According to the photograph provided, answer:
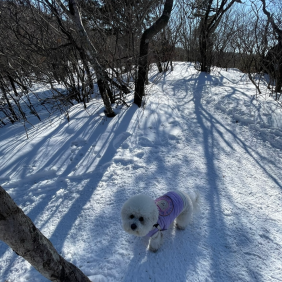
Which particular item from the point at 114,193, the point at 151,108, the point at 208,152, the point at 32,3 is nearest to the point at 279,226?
the point at 208,152

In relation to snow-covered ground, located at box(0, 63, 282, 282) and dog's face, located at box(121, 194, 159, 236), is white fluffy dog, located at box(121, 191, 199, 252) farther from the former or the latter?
snow-covered ground, located at box(0, 63, 282, 282)

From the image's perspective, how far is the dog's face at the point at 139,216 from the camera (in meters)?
1.47

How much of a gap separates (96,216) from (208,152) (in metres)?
2.19

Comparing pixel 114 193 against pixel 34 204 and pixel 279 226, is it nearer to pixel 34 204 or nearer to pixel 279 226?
pixel 34 204

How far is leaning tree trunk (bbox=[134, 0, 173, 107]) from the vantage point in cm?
422

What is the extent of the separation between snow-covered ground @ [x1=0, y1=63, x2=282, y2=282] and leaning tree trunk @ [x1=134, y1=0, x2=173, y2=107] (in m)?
0.51

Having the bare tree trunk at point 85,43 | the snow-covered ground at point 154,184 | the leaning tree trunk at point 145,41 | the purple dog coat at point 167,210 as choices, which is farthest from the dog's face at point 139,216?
the leaning tree trunk at point 145,41

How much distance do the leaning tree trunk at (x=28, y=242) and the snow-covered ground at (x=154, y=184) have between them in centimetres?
69

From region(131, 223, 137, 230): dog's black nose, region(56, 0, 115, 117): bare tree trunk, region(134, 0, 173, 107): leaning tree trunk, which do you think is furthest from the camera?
region(134, 0, 173, 107): leaning tree trunk

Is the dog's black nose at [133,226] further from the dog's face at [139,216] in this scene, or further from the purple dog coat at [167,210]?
the purple dog coat at [167,210]

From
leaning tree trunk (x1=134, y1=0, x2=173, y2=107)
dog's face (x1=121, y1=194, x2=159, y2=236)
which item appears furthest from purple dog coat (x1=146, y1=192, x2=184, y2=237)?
leaning tree trunk (x1=134, y1=0, x2=173, y2=107)

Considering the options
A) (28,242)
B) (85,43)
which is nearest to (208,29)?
(85,43)

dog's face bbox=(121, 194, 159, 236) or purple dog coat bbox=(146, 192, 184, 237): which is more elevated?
dog's face bbox=(121, 194, 159, 236)

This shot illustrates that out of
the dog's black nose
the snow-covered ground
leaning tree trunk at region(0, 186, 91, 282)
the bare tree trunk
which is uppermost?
the bare tree trunk
